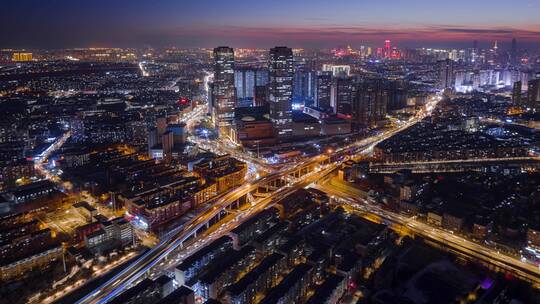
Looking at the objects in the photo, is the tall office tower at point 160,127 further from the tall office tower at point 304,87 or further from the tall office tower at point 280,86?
the tall office tower at point 304,87

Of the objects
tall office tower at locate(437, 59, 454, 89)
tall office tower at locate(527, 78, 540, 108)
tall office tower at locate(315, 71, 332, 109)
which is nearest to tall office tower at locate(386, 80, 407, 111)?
tall office tower at locate(315, 71, 332, 109)

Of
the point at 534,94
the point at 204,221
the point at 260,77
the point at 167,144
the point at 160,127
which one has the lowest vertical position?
the point at 204,221

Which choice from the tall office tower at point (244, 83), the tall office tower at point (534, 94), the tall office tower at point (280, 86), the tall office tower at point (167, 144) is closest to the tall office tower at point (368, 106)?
the tall office tower at point (280, 86)

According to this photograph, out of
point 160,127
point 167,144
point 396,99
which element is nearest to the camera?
point 167,144

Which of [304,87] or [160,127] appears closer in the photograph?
[160,127]

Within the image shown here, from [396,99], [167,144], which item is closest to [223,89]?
[167,144]

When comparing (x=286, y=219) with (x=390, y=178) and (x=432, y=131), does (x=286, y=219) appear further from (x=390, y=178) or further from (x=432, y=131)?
(x=432, y=131)

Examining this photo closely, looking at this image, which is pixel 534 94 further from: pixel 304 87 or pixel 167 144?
pixel 167 144
